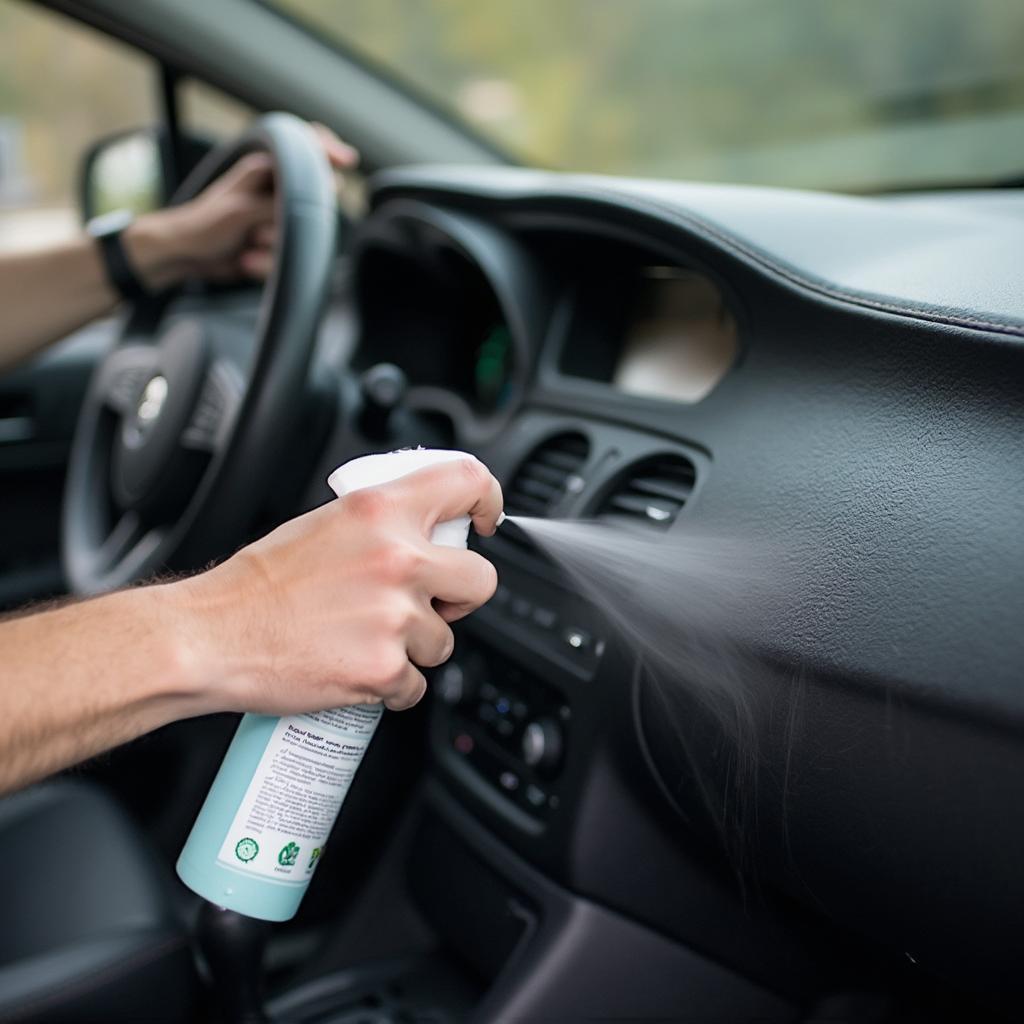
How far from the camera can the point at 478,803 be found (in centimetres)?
131

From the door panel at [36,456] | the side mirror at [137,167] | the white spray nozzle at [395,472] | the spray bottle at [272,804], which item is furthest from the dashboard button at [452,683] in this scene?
the side mirror at [137,167]

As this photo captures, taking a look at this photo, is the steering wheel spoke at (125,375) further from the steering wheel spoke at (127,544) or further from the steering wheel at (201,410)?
the steering wheel spoke at (127,544)

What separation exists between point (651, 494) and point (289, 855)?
47 cm

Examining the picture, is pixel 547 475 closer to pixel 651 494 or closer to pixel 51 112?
pixel 651 494

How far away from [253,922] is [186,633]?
48 centimetres

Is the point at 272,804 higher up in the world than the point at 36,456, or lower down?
higher up

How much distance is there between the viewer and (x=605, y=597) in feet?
Answer: 3.54

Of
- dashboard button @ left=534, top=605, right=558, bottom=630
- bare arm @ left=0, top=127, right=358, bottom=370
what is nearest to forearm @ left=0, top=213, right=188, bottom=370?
bare arm @ left=0, top=127, right=358, bottom=370

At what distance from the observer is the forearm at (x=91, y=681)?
757mm

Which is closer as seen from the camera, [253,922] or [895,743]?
[895,743]

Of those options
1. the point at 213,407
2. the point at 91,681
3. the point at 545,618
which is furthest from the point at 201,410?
the point at 91,681

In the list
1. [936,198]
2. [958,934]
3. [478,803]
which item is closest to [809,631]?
[958,934]

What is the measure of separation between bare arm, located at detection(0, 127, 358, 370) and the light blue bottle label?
3.03 feet

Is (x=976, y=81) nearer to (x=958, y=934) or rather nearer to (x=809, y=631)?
(x=809, y=631)
